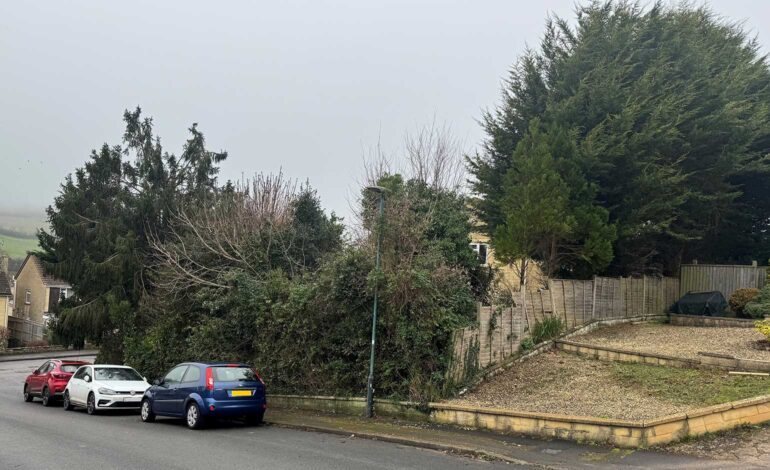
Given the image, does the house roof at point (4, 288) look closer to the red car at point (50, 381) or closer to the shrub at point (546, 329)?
the red car at point (50, 381)

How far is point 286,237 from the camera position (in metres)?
22.6

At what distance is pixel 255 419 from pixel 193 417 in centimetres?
158

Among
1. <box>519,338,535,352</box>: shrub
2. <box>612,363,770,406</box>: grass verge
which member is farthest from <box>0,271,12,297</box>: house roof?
<box>612,363,770,406</box>: grass verge

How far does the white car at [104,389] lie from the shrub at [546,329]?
1200 cm

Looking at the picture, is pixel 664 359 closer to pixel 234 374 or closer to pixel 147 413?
pixel 234 374

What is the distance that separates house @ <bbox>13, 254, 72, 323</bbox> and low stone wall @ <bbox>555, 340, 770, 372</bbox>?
5556cm

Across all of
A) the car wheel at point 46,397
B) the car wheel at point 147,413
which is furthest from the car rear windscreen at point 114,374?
the car wheel at point 147,413

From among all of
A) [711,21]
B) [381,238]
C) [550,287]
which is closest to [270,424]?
[381,238]

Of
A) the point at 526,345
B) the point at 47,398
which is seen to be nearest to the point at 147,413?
the point at 47,398

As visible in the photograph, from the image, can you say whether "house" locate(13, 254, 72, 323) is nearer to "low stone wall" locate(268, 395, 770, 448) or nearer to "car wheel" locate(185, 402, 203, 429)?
"car wheel" locate(185, 402, 203, 429)

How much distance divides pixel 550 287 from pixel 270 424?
9.22 m

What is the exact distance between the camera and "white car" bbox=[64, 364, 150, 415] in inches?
733

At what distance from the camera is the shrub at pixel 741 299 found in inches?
842

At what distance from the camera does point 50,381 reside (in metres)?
21.7
